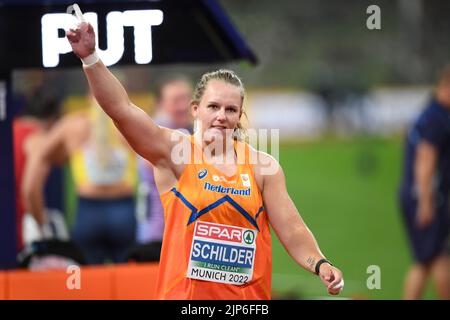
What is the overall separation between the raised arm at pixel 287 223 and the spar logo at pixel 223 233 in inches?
8.2

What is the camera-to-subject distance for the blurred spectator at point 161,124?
11258 millimetres

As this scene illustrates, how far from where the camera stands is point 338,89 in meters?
26.3

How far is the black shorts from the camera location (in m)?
12.5

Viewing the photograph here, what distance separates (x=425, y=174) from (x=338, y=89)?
14275 millimetres

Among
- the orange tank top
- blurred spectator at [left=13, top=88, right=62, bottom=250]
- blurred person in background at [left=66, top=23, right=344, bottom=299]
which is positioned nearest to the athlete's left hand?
blurred person in background at [left=66, top=23, right=344, bottom=299]

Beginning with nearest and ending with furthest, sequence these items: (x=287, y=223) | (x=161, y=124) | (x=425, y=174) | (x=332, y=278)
A: (x=332, y=278) → (x=287, y=223) → (x=161, y=124) → (x=425, y=174)

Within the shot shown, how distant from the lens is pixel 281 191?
5.90 meters

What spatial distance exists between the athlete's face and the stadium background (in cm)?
1556

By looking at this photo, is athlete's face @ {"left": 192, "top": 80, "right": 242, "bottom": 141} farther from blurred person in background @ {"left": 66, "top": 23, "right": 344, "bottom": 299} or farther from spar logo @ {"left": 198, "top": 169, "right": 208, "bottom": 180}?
spar logo @ {"left": 198, "top": 169, "right": 208, "bottom": 180}

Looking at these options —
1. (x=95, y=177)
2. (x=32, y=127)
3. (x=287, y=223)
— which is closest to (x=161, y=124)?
(x=95, y=177)

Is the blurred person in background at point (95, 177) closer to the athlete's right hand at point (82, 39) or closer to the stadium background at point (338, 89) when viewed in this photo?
the athlete's right hand at point (82, 39)
